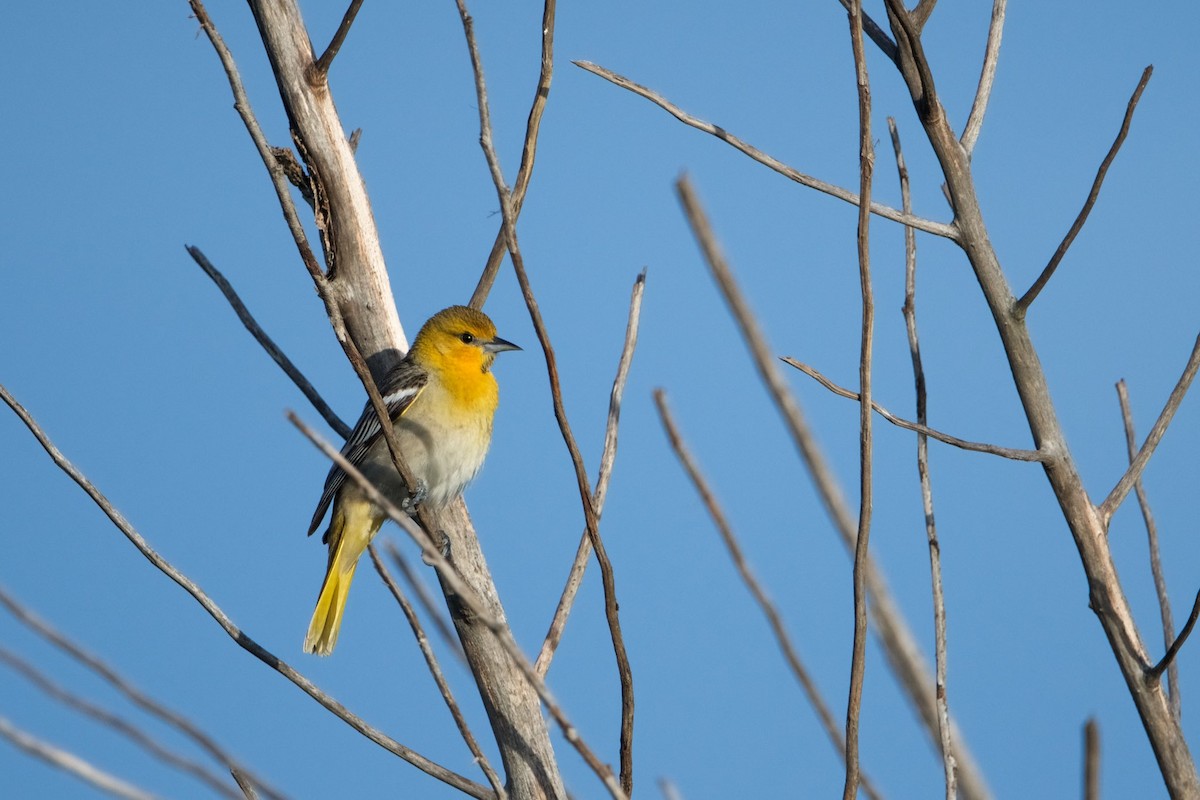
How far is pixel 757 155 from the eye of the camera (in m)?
2.05

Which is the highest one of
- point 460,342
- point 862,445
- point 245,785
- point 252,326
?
point 460,342

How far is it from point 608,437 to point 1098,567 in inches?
42.0

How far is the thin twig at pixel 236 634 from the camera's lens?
2.03 metres

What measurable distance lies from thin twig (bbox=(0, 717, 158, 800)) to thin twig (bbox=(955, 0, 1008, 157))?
184 cm

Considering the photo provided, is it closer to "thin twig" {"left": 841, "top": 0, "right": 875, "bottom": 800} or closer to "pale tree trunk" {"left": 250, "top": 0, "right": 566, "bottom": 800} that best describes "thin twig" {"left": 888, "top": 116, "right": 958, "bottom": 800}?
"thin twig" {"left": 841, "top": 0, "right": 875, "bottom": 800}

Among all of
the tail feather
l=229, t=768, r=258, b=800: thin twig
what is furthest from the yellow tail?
l=229, t=768, r=258, b=800: thin twig

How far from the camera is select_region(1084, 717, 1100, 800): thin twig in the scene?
2.73ft

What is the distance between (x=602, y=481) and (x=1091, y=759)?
176 centimetres

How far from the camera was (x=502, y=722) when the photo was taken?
2.62 metres

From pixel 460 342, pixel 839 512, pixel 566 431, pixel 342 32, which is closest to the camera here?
pixel 839 512

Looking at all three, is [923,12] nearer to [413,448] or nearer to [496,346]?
[413,448]

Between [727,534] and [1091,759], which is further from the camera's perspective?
[727,534]

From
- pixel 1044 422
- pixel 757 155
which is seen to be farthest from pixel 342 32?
pixel 1044 422

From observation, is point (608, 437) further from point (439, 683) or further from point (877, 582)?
point (877, 582)
